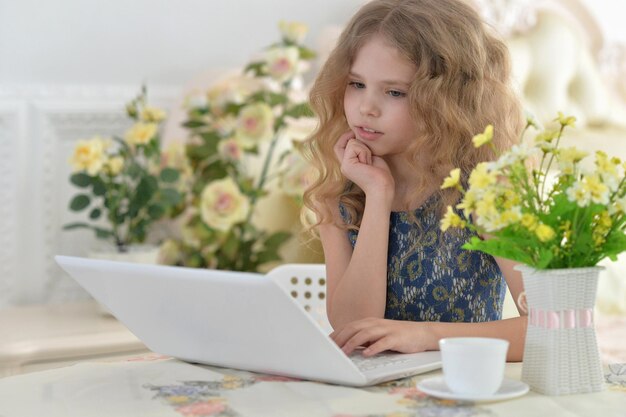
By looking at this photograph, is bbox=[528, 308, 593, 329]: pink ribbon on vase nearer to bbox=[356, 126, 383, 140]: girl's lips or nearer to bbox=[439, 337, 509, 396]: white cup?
bbox=[439, 337, 509, 396]: white cup

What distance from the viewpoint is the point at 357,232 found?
62.1 inches

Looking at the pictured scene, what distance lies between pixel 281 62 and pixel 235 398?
5.31 ft

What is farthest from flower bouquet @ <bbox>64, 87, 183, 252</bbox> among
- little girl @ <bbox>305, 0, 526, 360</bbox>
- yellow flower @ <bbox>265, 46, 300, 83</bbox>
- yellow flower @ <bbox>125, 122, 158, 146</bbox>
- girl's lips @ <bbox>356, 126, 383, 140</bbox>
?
girl's lips @ <bbox>356, 126, 383, 140</bbox>

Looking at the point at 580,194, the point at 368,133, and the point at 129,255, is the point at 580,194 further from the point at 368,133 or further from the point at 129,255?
the point at 129,255

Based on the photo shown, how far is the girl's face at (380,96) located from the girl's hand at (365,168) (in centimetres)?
3

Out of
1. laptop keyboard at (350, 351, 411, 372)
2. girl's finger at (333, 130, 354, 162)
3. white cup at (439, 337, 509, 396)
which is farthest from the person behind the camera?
girl's finger at (333, 130, 354, 162)

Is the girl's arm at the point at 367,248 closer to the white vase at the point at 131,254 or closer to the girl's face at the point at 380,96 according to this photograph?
the girl's face at the point at 380,96

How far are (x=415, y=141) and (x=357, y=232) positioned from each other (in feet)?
0.66

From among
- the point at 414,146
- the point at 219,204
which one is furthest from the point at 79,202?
the point at 414,146

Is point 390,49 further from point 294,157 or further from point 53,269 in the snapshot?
point 53,269

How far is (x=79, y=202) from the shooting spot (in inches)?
93.7

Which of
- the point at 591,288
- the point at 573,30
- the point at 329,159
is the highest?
the point at 573,30

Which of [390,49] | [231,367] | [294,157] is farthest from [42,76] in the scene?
[231,367]

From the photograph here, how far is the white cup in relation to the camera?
0.95m
